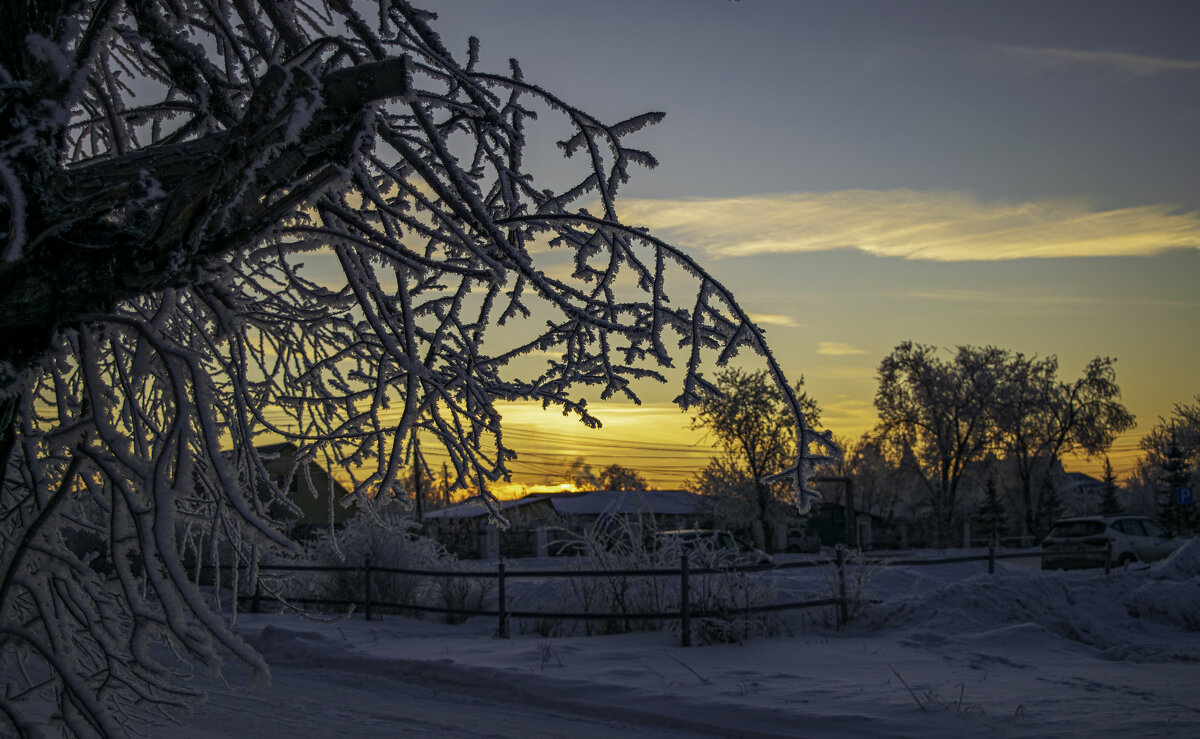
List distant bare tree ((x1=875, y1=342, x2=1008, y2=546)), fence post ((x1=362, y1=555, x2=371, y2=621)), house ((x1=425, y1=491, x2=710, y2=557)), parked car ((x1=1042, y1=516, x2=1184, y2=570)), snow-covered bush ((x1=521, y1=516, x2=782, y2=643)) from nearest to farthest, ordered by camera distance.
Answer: snow-covered bush ((x1=521, y1=516, x2=782, y2=643)) < house ((x1=425, y1=491, x2=710, y2=557)) < fence post ((x1=362, y1=555, x2=371, y2=621)) < parked car ((x1=1042, y1=516, x2=1184, y2=570)) < distant bare tree ((x1=875, y1=342, x2=1008, y2=546))

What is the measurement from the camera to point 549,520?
47.2 metres

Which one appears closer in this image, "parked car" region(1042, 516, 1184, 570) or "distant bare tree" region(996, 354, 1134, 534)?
"parked car" region(1042, 516, 1184, 570)

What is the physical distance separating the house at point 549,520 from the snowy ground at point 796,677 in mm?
1763

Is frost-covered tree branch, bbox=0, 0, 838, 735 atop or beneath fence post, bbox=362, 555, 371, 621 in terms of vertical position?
atop

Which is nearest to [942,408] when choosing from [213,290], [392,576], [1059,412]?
[1059,412]

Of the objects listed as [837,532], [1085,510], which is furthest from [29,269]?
[1085,510]

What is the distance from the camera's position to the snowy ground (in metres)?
6.18

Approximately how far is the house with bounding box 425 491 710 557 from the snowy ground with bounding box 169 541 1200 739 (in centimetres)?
176

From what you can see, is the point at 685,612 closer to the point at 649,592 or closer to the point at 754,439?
the point at 649,592

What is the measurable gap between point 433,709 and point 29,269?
5.64m

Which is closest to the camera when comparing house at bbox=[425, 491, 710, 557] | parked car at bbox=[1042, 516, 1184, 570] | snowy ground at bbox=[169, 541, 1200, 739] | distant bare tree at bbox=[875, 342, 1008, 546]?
snowy ground at bbox=[169, 541, 1200, 739]

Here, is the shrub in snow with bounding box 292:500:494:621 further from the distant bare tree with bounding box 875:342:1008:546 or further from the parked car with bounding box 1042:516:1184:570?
the distant bare tree with bounding box 875:342:1008:546

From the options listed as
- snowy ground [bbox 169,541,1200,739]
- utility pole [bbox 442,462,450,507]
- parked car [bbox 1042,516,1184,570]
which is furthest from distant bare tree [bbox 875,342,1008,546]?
utility pole [bbox 442,462,450,507]

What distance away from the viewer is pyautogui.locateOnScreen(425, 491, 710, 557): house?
12.4m
